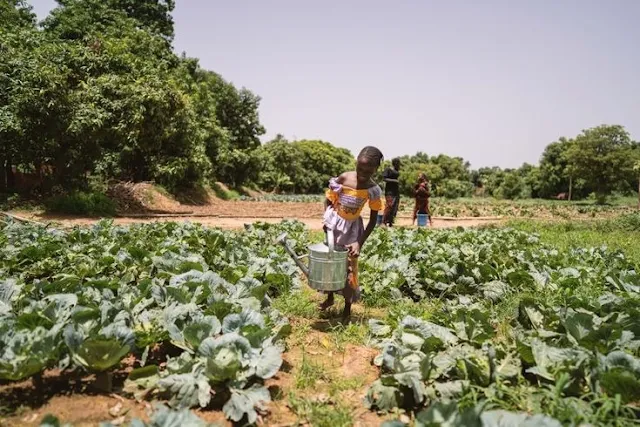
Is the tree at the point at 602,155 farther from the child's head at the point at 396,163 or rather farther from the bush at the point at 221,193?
the child's head at the point at 396,163

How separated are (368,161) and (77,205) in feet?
39.6

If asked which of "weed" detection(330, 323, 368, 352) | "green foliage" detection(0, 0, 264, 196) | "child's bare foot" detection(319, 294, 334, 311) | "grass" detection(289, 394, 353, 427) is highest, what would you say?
"green foliage" detection(0, 0, 264, 196)

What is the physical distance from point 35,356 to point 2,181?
1744 cm

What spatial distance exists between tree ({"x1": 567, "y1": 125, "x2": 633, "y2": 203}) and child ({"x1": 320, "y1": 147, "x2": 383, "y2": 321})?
41.3m

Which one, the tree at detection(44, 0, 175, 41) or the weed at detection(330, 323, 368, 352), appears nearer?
the weed at detection(330, 323, 368, 352)

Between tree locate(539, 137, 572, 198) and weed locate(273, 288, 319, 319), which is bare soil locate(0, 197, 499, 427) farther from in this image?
tree locate(539, 137, 572, 198)

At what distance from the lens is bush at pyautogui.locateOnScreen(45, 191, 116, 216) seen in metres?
12.7

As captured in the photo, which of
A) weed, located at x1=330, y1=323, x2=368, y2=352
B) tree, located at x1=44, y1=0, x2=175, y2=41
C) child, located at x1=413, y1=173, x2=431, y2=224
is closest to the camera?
weed, located at x1=330, y1=323, x2=368, y2=352

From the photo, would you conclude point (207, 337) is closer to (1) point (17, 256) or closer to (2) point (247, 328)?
(2) point (247, 328)

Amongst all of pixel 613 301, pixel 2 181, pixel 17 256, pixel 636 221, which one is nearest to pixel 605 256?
pixel 613 301

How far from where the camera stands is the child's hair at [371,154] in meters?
3.55

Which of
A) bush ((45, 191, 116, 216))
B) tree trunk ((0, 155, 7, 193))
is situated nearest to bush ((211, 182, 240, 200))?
tree trunk ((0, 155, 7, 193))

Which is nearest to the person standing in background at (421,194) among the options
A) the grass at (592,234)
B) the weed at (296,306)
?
the grass at (592,234)

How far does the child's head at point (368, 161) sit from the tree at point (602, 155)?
41.3 meters
